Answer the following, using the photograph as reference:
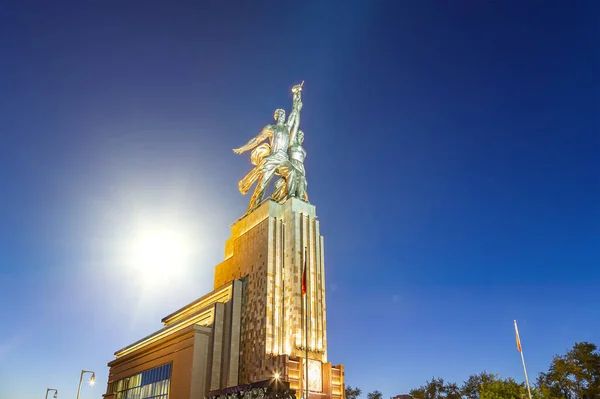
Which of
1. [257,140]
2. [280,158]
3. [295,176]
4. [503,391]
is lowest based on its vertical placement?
[503,391]

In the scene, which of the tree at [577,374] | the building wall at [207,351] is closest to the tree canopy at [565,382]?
the tree at [577,374]

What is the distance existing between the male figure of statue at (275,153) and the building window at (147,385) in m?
17.4

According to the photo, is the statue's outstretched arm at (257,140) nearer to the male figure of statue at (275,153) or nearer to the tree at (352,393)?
the male figure of statue at (275,153)

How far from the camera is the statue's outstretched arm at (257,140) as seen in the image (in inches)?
2050

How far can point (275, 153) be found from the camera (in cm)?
5091

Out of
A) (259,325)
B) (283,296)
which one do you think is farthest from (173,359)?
(283,296)

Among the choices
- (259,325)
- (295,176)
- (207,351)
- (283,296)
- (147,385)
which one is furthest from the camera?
(295,176)

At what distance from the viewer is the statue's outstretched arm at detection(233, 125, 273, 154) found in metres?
52.1

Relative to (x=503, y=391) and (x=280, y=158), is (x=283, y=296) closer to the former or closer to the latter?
(x=280, y=158)

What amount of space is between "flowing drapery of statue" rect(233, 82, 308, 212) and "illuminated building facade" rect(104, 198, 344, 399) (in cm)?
348

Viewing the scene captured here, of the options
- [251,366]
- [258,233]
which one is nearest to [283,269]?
[258,233]

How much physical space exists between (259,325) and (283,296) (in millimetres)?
3078

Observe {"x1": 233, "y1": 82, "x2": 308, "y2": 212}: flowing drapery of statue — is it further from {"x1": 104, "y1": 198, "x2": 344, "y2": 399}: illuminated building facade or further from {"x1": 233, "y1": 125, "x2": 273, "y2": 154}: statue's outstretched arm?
{"x1": 104, "y1": 198, "x2": 344, "y2": 399}: illuminated building facade

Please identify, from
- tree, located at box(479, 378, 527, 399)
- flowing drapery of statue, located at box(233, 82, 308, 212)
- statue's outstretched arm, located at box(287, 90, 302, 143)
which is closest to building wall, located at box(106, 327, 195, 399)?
flowing drapery of statue, located at box(233, 82, 308, 212)
